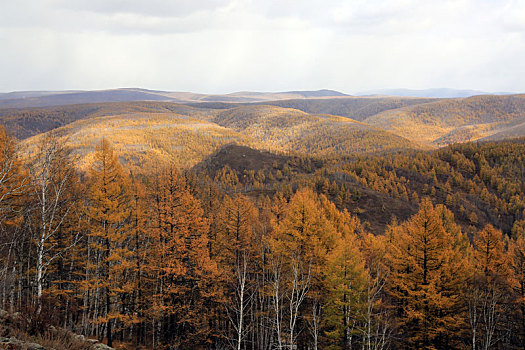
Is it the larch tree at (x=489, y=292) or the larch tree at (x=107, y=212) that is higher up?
the larch tree at (x=107, y=212)

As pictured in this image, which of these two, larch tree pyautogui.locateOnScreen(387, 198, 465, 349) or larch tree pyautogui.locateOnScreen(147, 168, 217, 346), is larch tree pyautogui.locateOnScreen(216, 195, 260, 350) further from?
larch tree pyautogui.locateOnScreen(387, 198, 465, 349)

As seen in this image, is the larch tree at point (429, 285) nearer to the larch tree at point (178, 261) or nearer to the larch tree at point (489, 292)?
the larch tree at point (489, 292)

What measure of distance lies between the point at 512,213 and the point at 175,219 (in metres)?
153

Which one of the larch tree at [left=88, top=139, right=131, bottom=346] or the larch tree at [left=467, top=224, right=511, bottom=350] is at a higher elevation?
the larch tree at [left=88, top=139, right=131, bottom=346]

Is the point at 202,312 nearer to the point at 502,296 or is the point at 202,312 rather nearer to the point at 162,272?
the point at 162,272

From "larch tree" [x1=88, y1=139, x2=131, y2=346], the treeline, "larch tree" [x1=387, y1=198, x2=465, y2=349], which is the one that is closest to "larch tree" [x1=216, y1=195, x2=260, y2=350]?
the treeline

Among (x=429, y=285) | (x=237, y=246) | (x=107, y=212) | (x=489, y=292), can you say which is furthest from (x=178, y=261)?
(x=489, y=292)

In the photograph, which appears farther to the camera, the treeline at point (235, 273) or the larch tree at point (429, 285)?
the larch tree at point (429, 285)

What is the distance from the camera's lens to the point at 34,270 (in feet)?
71.3

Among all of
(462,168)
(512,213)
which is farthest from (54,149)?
(462,168)

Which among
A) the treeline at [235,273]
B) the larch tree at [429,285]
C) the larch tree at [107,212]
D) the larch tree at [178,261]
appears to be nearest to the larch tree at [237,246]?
the treeline at [235,273]

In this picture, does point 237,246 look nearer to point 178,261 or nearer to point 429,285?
point 178,261

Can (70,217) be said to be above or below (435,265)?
above

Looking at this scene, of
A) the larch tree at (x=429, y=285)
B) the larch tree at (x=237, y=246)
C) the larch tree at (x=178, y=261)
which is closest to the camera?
the larch tree at (x=429, y=285)
